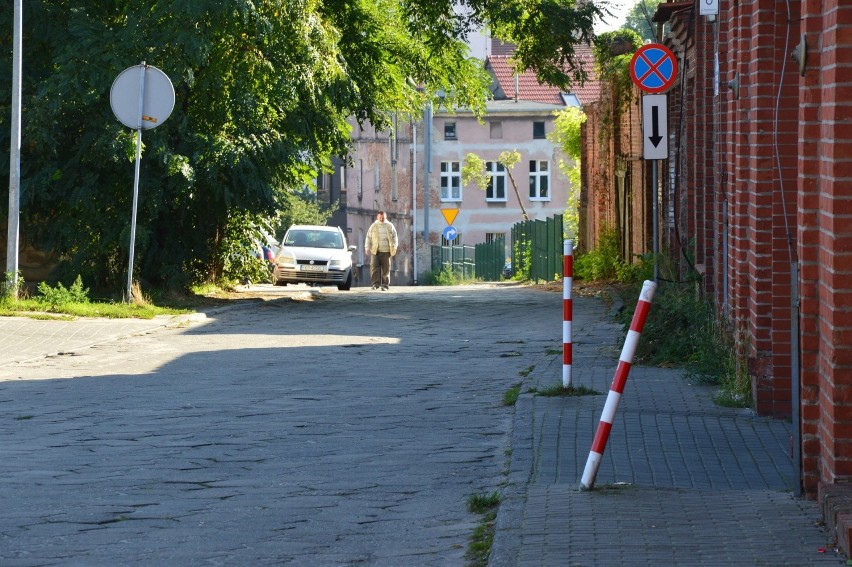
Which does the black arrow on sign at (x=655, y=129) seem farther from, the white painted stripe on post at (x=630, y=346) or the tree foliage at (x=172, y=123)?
the white painted stripe on post at (x=630, y=346)

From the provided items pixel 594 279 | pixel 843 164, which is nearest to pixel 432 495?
pixel 843 164

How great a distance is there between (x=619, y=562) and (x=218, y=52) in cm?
1749

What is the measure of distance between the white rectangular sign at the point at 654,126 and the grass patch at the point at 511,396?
19.1 ft

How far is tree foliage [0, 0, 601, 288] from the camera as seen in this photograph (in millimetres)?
20688

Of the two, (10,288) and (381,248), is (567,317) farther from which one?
(381,248)

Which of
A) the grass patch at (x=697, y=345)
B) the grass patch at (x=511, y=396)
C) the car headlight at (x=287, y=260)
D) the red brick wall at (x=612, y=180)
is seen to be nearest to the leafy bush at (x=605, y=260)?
the red brick wall at (x=612, y=180)

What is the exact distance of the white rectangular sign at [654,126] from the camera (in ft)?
53.9

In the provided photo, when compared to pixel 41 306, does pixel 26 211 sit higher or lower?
higher

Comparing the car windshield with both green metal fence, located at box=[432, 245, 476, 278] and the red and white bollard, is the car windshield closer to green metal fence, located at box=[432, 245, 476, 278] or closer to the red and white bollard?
green metal fence, located at box=[432, 245, 476, 278]

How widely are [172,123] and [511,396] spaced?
12137 millimetres

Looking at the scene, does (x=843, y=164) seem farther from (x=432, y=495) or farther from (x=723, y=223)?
(x=723, y=223)

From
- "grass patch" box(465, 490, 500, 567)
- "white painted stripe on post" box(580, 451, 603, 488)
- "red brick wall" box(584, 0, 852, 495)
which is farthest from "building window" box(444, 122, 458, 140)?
"white painted stripe on post" box(580, 451, 603, 488)

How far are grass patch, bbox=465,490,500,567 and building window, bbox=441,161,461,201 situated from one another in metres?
66.5

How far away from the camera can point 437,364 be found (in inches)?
545
